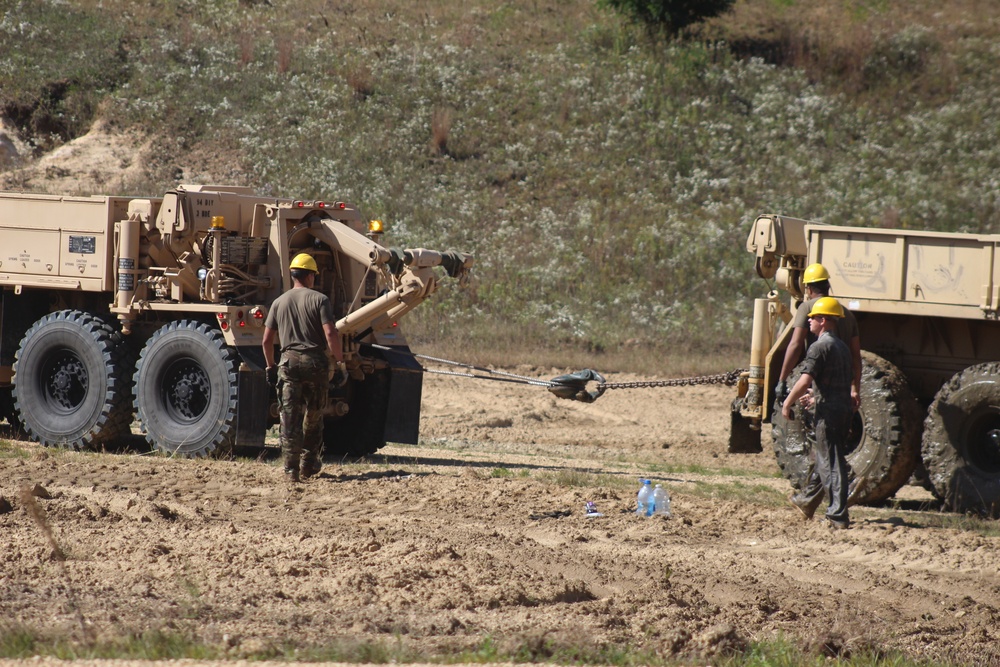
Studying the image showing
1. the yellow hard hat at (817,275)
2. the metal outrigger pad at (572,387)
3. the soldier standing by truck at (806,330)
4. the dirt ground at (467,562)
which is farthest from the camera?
the metal outrigger pad at (572,387)

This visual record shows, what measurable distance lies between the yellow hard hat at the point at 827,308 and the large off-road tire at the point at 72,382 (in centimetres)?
694

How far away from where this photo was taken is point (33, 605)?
632 centimetres

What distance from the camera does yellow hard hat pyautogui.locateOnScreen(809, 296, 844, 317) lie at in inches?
355

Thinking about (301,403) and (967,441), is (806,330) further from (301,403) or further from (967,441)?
(301,403)

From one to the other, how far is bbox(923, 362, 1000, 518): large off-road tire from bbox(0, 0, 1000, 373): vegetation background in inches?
455

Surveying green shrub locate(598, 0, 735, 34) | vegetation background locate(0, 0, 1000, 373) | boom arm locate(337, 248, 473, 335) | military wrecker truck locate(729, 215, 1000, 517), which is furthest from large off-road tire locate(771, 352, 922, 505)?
green shrub locate(598, 0, 735, 34)

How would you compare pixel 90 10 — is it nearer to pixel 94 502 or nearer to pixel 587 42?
pixel 587 42

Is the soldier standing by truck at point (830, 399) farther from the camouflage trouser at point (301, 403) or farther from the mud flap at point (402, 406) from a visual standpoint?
the mud flap at point (402, 406)

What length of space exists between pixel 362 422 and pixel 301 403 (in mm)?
2152

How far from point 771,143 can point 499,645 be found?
23.4 meters

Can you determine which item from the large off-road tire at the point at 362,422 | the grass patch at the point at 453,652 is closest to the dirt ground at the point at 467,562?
the grass patch at the point at 453,652

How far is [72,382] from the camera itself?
12609mm

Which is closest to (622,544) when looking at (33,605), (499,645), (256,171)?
(499,645)

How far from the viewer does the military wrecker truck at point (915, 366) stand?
981 cm
